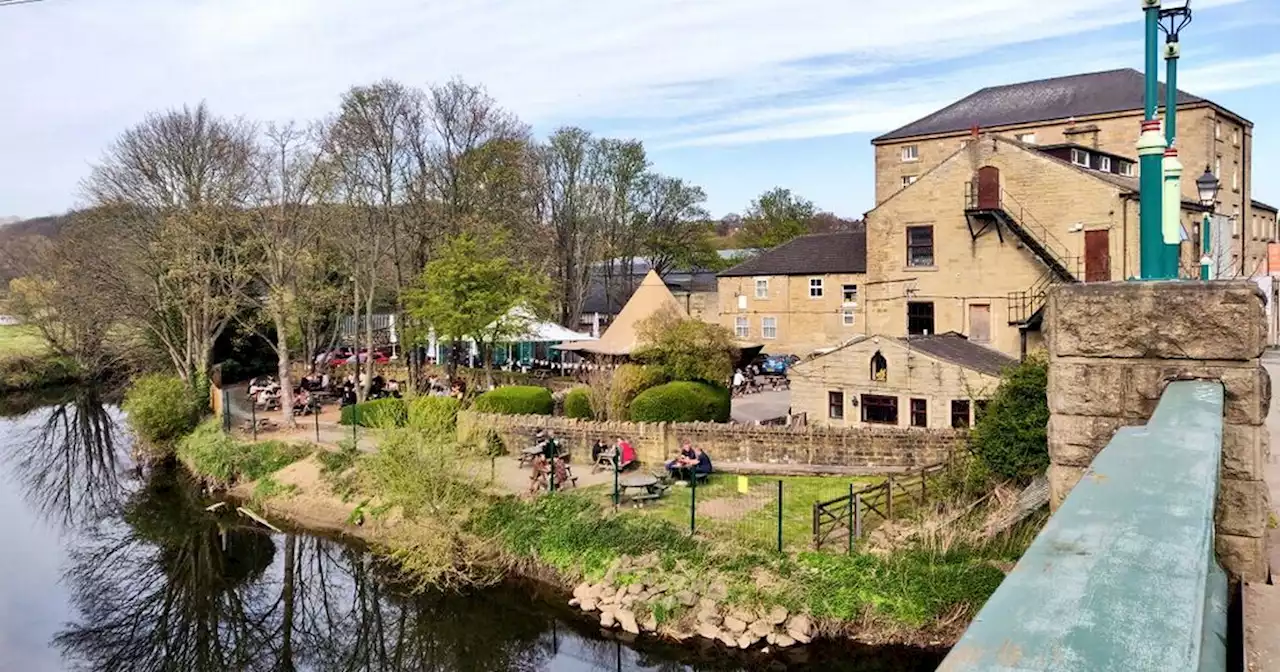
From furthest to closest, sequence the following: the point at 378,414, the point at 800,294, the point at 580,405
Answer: the point at 800,294 < the point at 580,405 < the point at 378,414

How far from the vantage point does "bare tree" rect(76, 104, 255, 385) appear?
102ft

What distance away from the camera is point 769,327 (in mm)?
43688

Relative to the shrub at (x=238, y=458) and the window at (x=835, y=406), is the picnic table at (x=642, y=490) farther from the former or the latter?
the shrub at (x=238, y=458)

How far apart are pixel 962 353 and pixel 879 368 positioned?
2.17 m

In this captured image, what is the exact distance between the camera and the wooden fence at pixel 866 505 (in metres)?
15.6

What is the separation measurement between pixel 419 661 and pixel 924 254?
2398cm

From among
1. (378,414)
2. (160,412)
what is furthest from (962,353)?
(160,412)

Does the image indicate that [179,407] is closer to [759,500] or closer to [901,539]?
[759,500]

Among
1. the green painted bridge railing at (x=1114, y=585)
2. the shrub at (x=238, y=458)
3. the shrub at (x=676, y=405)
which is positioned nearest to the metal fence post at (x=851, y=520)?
the shrub at (x=676, y=405)

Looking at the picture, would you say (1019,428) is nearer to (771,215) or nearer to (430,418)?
(430,418)

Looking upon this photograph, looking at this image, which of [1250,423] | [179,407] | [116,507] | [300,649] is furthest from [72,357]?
[1250,423]

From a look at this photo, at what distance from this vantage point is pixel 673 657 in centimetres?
1424

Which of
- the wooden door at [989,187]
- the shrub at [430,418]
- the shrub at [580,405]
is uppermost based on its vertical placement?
the wooden door at [989,187]

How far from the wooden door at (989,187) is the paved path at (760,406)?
919 centimetres
